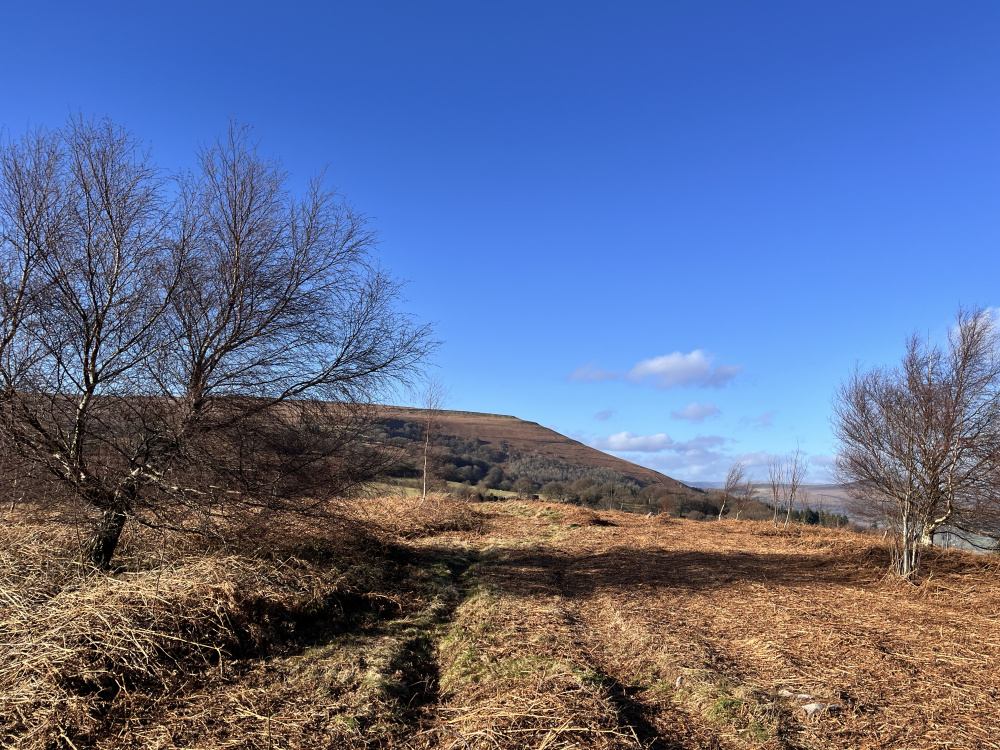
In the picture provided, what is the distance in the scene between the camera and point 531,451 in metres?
51.5

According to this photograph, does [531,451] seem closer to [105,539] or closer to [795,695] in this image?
[105,539]

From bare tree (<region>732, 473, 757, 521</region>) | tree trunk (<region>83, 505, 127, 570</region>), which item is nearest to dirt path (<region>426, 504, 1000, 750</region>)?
tree trunk (<region>83, 505, 127, 570</region>)

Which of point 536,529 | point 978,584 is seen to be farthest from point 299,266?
point 978,584

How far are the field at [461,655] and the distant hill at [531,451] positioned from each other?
30237 millimetres

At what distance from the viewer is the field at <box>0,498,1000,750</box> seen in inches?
143

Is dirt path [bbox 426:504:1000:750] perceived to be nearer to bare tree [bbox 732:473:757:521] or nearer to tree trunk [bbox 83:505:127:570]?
tree trunk [bbox 83:505:127:570]

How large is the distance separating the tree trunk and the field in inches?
9.0

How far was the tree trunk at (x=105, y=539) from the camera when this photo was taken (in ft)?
19.8

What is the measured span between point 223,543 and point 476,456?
3520cm

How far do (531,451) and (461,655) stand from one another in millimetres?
46758

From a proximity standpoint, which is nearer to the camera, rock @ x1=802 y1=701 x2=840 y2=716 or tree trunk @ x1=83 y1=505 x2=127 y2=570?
rock @ x1=802 y1=701 x2=840 y2=716

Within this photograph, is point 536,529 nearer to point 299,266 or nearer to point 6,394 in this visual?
point 299,266

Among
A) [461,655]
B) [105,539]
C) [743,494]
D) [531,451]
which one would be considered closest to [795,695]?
[461,655]

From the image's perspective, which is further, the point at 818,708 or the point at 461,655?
the point at 461,655
